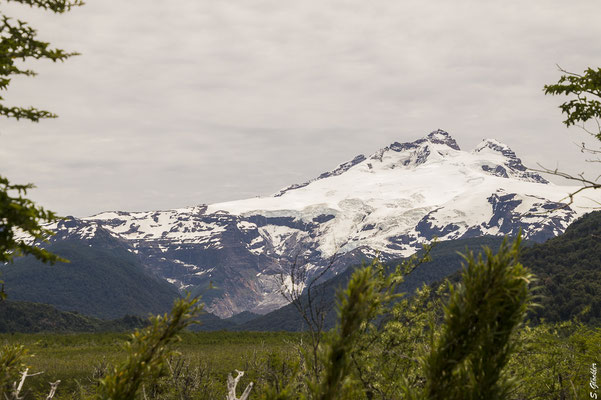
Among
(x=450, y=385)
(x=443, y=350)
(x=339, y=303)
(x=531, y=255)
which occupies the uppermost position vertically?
(x=531, y=255)

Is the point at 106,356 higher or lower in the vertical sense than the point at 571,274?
lower

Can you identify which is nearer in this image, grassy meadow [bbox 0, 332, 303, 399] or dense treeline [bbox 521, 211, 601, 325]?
grassy meadow [bbox 0, 332, 303, 399]

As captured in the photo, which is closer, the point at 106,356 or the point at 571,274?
the point at 106,356

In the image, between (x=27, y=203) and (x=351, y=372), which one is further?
(x=27, y=203)

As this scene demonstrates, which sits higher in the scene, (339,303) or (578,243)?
(578,243)

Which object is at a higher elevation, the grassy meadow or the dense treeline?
A: the dense treeline

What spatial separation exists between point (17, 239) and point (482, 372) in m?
8.14

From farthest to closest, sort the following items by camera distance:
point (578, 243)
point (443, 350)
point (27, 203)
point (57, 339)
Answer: point (578, 243), point (57, 339), point (27, 203), point (443, 350)

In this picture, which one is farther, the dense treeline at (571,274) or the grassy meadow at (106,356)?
the dense treeline at (571,274)

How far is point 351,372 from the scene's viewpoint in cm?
547

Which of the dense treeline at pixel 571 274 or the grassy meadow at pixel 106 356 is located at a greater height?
the dense treeline at pixel 571 274

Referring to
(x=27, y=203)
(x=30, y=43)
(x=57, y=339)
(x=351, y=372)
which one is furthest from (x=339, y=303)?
(x=57, y=339)

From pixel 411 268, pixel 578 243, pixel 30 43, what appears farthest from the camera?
pixel 578 243

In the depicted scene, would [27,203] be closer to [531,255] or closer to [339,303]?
[339,303]
